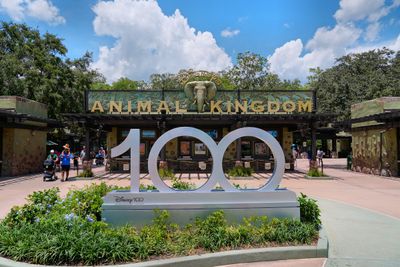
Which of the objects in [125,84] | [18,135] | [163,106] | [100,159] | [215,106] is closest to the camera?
[18,135]

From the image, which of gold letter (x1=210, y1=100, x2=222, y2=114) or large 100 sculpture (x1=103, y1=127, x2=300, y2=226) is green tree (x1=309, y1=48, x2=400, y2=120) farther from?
large 100 sculpture (x1=103, y1=127, x2=300, y2=226)

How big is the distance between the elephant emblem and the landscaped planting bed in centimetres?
1577

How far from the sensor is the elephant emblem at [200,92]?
2258 centimetres

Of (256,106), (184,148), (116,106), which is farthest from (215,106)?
(116,106)

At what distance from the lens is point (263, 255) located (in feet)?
18.4

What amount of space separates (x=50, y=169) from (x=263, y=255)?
49.5 ft

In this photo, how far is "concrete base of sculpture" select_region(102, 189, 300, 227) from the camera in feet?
22.3

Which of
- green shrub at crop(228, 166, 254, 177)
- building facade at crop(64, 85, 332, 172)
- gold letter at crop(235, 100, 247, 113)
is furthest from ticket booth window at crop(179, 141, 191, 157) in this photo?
green shrub at crop(228, 166, 254, 177)

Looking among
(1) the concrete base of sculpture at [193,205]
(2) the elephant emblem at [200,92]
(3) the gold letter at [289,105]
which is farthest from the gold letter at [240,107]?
(1) the concrete base of sculpture at [193,205]

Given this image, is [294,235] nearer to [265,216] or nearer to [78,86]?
[265,216]

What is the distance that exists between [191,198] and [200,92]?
16.3 meters

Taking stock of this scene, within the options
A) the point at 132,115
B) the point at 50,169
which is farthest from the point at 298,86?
the point at 50,169

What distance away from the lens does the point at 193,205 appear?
269 inches

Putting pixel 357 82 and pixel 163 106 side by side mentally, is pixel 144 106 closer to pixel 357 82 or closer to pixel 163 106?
pixel 163 106
